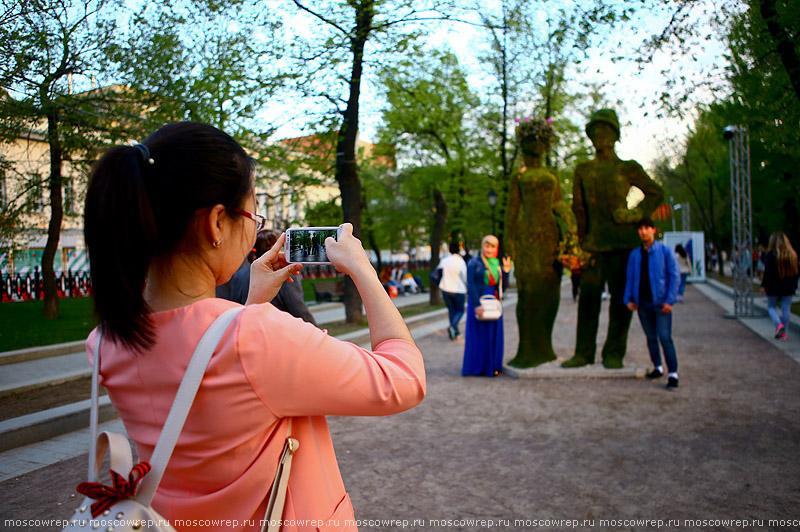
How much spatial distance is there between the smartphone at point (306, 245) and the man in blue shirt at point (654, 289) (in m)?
6.97

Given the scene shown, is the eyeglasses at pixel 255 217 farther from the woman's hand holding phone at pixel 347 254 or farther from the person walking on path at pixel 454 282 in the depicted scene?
the person walking on path at pixel 454 282

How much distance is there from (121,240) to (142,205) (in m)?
0.08

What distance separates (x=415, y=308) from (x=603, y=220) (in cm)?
1285

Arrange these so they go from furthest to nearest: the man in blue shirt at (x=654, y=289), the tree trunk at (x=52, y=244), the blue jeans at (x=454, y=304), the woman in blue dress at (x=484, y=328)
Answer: the blue jeans at (x=454, y=304) → the woman in blue dress at (x=484, y=328) → the man in blue shirt at (x=654, y=289) → the tree trunk at (x=52, y=244)

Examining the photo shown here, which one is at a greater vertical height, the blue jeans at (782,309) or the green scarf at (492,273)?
the green scarf at (492,273)

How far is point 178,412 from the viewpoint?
1.15 meters

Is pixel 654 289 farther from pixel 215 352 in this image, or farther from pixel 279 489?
pixel 215 352

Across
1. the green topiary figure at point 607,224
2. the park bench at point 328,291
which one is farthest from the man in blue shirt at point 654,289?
the park bench at point 328,291

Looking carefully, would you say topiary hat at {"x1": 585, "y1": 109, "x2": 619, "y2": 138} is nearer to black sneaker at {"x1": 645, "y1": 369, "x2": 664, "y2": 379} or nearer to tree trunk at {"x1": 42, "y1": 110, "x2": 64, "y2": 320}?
black sneaker at {"x1": 645, "y1": 369, "x2": 664, "y2": 379}

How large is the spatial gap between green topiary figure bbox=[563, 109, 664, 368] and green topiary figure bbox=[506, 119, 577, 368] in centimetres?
32

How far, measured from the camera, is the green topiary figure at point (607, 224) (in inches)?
336

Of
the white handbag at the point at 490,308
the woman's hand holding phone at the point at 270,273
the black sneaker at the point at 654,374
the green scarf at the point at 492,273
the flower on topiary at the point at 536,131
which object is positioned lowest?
the black sneaker at the point at 654,374

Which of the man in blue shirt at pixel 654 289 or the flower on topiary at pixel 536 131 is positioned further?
the flower on topiary at pixel 536 131

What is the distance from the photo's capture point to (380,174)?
3288 cm
